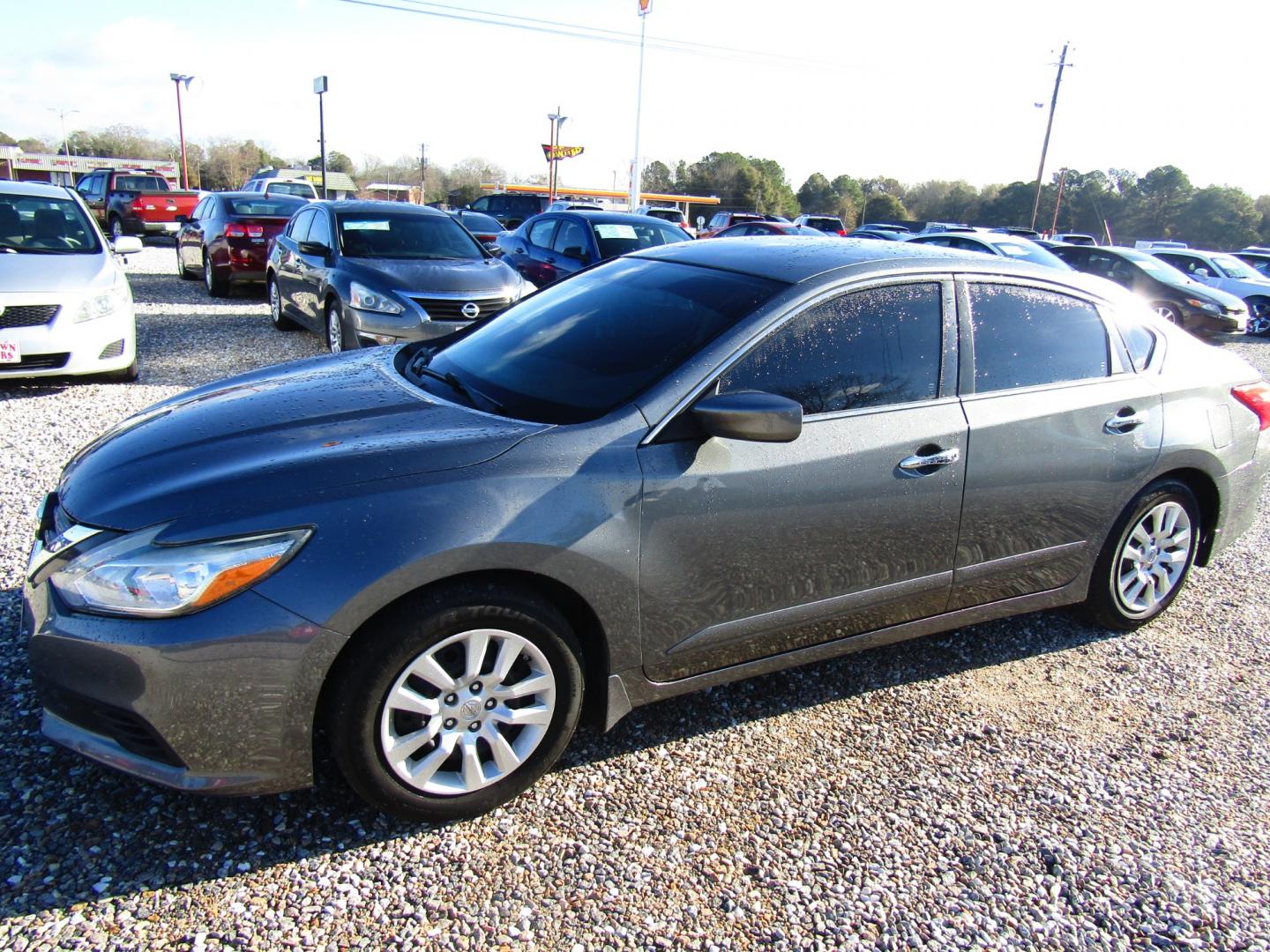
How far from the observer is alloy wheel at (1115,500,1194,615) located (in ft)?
12.6

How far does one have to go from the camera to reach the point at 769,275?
3117 millimetres

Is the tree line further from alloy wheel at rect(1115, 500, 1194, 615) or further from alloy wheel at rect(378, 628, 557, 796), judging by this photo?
alloy wheel at rect(378, 628, 557, 796)

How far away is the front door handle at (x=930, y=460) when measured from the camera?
304cm

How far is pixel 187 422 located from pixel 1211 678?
160 inches

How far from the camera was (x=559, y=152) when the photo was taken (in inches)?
1923

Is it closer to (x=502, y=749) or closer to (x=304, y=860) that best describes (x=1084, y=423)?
(x=502, y=749)

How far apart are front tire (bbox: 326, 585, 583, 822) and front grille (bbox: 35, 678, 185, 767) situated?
1.36 ft

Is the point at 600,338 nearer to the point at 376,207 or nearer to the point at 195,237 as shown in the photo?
the point at 376,207

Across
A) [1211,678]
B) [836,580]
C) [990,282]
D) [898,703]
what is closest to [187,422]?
[836,580]

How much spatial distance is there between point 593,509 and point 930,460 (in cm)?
126

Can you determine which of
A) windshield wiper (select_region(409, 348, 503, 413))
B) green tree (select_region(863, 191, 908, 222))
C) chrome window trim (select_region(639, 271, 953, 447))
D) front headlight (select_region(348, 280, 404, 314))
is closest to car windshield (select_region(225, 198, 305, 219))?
front headlight (select_region(348, 280, 404, 314))

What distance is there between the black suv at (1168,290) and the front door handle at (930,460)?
546 inches

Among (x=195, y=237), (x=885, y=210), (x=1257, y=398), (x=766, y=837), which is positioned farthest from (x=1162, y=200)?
(x=766, y=837)

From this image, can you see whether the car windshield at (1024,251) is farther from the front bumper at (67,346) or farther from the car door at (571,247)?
the front bumper at (67,346)
